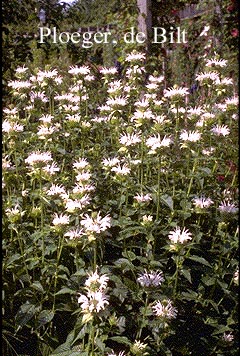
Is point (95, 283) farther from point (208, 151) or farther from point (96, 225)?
point (208, 151)

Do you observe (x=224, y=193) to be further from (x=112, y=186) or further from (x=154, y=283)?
(x=154, y=283)

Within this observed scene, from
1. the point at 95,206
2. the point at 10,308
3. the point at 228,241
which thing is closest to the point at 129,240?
the point at 95,206

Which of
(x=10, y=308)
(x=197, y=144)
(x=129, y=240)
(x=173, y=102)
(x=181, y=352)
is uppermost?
(x=173, y=102)

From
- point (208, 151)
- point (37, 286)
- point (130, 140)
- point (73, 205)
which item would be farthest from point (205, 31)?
point (37, 286)

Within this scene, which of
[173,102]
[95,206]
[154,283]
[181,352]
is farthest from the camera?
[173,102]

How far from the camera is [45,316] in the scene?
5.40 feet

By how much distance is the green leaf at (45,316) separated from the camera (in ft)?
5.33

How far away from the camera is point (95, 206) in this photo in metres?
1.96

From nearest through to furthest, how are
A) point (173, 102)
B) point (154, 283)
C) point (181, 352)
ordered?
1. point (154, 283)
2. point (181, 352)
3. point (173, 102)

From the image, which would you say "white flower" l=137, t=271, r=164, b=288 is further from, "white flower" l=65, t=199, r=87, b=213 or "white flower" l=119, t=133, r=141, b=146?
"white flower" l=119, t=133, r=141, b=146

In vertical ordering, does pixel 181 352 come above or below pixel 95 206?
below

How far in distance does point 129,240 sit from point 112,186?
0.85 feet

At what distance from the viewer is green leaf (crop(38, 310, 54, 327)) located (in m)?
1.63

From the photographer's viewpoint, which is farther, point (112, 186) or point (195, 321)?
point (112, 186)
